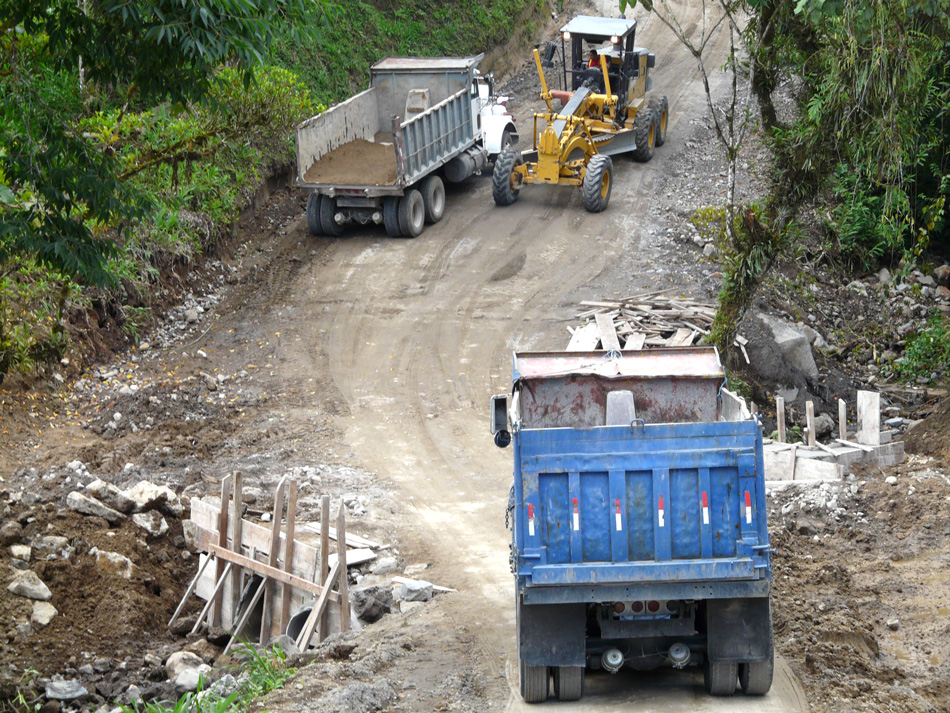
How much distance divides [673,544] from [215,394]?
367 inches

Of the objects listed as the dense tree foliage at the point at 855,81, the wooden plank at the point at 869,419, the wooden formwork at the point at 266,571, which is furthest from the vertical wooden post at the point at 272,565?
the wooden plank at the point at 869,419

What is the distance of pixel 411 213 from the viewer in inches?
781

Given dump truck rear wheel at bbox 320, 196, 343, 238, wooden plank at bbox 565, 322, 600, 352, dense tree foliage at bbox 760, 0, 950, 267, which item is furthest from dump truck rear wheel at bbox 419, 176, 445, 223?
dense tree foliage at bbox 760, 0, 950, 267

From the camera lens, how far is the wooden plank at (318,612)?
31.4 ft

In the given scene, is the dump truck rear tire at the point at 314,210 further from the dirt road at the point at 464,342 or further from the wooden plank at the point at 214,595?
the wooden plank at the point at 214,595

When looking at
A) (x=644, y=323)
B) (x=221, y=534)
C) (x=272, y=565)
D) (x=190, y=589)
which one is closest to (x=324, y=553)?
(x=272, y=565)

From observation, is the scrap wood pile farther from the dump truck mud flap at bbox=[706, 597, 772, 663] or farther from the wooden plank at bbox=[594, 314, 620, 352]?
the dump truck mud flap at bbox=[706, 597, 772, 663]

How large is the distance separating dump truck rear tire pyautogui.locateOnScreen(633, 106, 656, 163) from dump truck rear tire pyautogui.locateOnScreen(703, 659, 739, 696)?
16.5 m

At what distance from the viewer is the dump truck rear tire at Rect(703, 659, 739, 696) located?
7.50 m

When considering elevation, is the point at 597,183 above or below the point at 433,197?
above

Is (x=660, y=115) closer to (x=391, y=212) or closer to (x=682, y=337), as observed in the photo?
(x=391, y=212)

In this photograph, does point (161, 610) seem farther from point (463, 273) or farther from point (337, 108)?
point (337, 108)

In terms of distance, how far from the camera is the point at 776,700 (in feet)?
25.0

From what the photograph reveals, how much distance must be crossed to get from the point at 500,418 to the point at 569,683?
6.84ft
